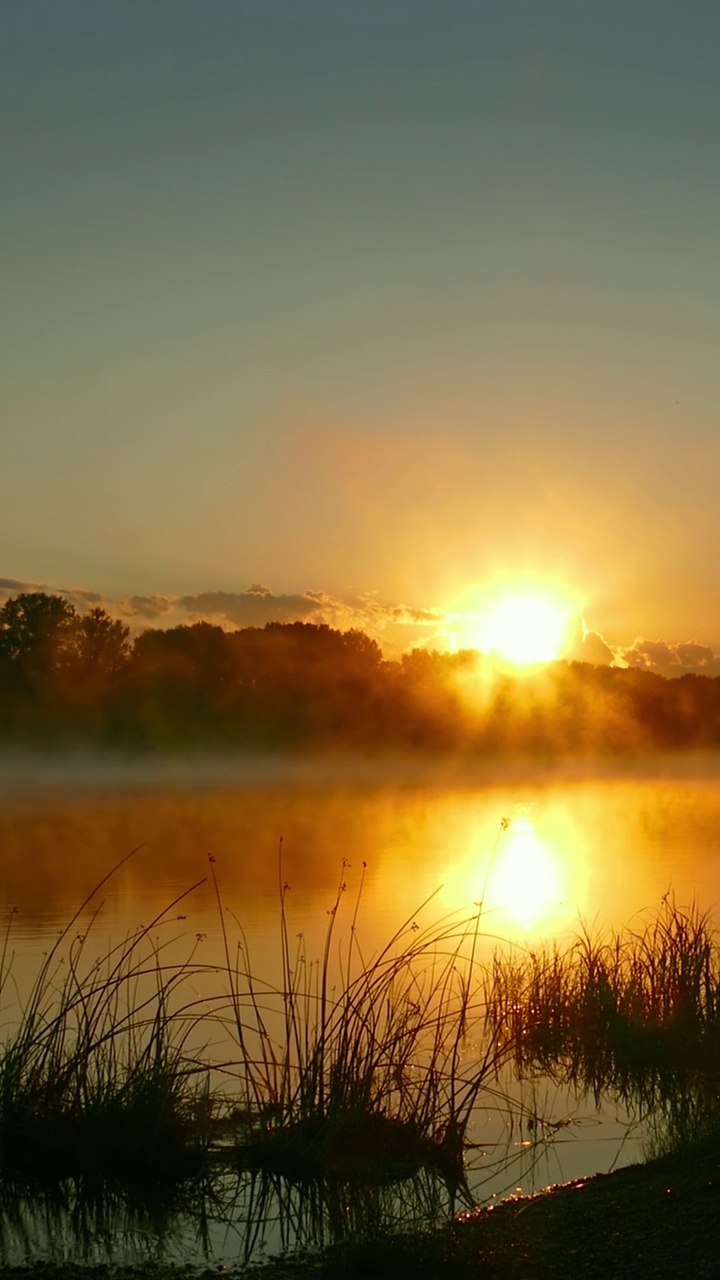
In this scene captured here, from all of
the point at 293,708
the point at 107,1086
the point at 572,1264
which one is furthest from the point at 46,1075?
the point at 293,708

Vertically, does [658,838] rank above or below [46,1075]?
below

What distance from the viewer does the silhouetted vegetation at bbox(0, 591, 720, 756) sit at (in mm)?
79125

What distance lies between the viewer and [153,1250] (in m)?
5.28

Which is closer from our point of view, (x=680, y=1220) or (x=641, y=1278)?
(x=641, y=1278)

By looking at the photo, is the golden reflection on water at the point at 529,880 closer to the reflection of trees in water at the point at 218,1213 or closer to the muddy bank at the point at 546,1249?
the reflection of trees in water at the point at 218,1213

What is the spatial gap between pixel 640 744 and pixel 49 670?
199 feet

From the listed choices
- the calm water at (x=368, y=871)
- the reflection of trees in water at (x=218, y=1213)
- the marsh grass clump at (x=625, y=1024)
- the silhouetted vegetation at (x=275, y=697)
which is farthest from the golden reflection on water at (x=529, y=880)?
the silhouetted vegetation at (x=275, y=697)

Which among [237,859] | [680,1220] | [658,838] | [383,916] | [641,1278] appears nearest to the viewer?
[641,1278]

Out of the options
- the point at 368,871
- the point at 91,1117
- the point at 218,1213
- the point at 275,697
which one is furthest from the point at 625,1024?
the point at 275,697

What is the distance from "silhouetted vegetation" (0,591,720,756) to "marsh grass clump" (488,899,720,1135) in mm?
68756

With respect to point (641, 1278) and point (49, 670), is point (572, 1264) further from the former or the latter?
point (49, 670)

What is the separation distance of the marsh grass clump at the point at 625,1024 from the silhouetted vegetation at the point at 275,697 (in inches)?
2707

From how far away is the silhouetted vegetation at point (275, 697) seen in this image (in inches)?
3115

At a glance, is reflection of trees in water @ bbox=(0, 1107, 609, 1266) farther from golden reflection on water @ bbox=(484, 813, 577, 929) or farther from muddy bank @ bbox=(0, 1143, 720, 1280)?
golden reflection on water @ bbox=(484, 813, 577, 929)
